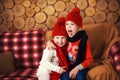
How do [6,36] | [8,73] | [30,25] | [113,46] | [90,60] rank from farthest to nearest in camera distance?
1. [30,25]
2. [6,36]
3. [8,73]
4. [113,46]
5. [90,60]

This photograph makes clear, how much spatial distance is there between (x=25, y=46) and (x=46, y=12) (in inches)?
22.4

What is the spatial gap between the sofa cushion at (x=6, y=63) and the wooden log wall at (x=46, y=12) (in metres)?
0.59

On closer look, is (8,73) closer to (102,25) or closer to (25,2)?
(25,2)

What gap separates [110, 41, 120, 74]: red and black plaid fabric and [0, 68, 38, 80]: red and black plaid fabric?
849mm

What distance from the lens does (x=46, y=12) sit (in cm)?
329

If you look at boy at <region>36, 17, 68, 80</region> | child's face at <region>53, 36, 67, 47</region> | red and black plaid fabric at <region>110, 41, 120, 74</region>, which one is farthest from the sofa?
child's face at <region>53, 36, 67, 47</region>

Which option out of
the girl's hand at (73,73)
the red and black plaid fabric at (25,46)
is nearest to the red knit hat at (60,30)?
the girl's hand at (73,73)

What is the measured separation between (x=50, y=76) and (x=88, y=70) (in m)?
0.38

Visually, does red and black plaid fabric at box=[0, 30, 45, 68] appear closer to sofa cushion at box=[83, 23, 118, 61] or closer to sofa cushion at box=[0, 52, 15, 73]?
sofa cushion at box=[0, 52, 15, 73]

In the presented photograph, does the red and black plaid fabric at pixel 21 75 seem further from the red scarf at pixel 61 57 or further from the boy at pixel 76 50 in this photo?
the boy at pixel 76 50

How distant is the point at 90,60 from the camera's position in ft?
7.63

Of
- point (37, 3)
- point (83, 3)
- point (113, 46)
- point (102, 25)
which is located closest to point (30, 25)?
point (37, 3)

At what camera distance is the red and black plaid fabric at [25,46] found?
304cm

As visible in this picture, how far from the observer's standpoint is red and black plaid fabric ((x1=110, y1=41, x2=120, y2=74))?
2409 millimetres
